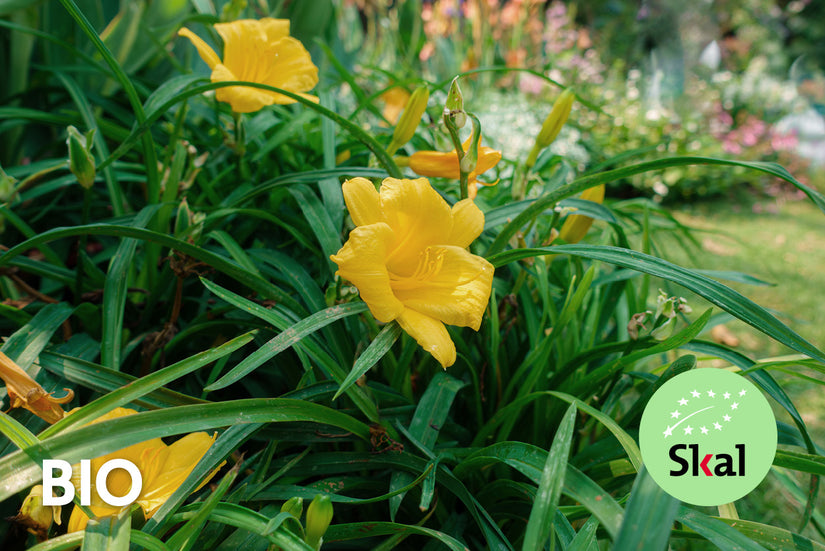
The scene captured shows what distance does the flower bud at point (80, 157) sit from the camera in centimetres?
76

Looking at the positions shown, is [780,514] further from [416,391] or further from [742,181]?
[742,181]

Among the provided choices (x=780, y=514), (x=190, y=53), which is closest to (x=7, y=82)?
(x=190, y=53)

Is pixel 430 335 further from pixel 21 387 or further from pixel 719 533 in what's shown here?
pixel 21 387

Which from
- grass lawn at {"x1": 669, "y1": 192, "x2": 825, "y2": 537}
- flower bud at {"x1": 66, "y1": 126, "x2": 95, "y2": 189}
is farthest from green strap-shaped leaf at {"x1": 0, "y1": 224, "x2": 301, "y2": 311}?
grass lawn at {"x1": 669, "y1": 192, "x2": 825, "y2": 537}

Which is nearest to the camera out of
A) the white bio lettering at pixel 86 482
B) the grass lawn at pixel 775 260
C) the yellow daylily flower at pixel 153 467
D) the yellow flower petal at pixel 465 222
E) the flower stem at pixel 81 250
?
the white bio lettering at pixel 86 482

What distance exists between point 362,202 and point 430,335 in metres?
0.19

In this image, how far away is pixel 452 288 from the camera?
0.72 m

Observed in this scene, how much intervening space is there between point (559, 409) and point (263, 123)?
0.88 meters

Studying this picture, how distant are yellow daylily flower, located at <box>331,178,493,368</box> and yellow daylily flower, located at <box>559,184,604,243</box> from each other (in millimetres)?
334

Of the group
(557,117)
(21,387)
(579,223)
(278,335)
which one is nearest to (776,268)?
(579,223)

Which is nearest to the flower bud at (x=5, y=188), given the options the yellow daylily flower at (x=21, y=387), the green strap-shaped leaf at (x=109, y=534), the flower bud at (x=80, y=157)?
the flower bud at (x=80, y=157)

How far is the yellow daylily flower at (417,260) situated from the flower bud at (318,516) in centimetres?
20

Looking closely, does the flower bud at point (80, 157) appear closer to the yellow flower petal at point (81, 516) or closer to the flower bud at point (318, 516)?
the yellow flower petal at point (81, 516)

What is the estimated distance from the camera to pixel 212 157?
1.16m
